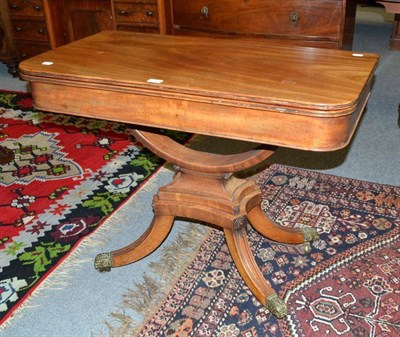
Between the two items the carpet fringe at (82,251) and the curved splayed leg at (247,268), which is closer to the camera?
→ the curved splayed leg at (247,268)

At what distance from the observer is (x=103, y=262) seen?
6.78ft

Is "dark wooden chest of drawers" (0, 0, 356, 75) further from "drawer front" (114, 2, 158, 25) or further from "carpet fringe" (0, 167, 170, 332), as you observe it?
"carpet fringe" (0, 167, 170, 332)

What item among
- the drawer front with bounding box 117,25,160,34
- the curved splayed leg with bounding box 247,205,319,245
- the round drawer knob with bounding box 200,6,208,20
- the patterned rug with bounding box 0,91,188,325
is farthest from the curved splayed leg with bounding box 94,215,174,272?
the drawer front with bounding box 117,25,160,34

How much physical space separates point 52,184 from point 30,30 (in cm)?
203

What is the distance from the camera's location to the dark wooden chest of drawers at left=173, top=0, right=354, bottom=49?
3016mm

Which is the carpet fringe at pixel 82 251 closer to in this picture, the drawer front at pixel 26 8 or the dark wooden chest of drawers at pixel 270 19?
the dark wooden chest of drawers at pixel 270 19

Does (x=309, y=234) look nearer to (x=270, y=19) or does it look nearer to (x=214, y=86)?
(x=214, y=86)

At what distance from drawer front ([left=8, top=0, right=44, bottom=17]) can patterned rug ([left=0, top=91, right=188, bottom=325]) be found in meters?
0.88

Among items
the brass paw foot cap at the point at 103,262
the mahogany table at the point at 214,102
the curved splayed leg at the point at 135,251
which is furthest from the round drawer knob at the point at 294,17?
the brass paw foot cap at the point at 103,262

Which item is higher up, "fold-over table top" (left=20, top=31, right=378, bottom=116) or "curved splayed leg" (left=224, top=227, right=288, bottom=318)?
"fold-over table top" (left=20, top=31, right=378, bottom=116)

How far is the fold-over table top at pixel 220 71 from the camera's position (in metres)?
1.46

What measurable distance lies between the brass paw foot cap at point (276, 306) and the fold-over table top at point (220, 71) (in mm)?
750

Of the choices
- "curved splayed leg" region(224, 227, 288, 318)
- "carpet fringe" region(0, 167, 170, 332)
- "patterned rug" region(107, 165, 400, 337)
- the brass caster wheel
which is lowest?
"patterned rug" region(107, 165, 400, 337)

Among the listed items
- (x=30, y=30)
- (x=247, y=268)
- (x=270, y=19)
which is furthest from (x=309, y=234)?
(x=30, y=30)
